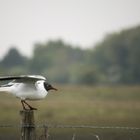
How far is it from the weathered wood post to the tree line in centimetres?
5565

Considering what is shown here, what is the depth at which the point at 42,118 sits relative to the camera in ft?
96.0

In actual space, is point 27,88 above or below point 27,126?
above

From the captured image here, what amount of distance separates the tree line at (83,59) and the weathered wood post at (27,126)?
55.6 m

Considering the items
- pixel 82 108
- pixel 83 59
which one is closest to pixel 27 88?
pixel 82 108

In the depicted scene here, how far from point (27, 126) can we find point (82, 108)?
20.9 m

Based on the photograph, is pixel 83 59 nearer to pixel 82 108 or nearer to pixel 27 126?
pixel 82 108

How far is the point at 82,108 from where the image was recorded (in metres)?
32.6

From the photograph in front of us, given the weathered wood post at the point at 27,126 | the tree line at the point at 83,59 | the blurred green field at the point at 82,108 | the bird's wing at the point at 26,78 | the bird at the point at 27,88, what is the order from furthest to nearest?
the tree line at the point at 83,59 < the blurred green field at the point at 82,108 < the bird at the point at 27,88 < the bird's wing at the point at 26,78 < the weathered wood post at the point at 27,126

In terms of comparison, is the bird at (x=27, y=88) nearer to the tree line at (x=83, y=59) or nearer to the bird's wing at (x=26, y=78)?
the bird's wing at (x=26, y=78)

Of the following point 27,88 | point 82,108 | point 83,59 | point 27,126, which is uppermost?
point 83,59

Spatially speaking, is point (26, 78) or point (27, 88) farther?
point (27, 88)

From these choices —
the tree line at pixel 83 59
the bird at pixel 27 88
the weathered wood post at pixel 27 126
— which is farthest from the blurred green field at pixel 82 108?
the tree line at pixel 83 59

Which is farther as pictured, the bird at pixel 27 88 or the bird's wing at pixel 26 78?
the bird at pixel 27 88

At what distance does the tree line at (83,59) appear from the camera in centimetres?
7306
